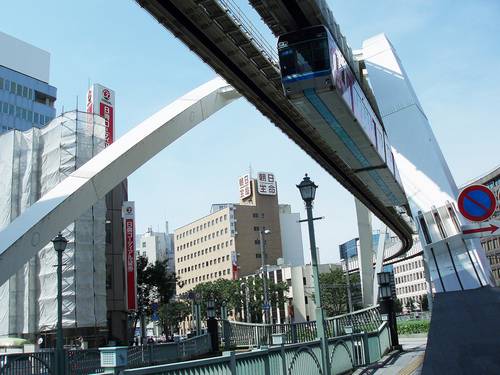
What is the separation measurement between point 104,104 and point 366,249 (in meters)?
32.3

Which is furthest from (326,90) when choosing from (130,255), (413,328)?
(130,255)

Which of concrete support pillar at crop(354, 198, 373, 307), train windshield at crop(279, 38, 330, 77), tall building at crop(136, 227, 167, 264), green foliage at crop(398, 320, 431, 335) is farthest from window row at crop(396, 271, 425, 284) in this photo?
train windshield at crop(279, 38, 330, 77)

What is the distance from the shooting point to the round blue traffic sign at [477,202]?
10.7 metres

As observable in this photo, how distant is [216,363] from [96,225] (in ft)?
104

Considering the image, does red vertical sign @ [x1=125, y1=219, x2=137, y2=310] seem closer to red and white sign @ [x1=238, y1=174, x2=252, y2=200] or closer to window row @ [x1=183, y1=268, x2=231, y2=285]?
window row @ [x1=183, y1=268, x2=231, y2=285]

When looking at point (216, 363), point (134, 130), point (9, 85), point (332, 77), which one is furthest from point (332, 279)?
point (216, 363)

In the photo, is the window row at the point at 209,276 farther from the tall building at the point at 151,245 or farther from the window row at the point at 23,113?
the window row at the point at 23,113

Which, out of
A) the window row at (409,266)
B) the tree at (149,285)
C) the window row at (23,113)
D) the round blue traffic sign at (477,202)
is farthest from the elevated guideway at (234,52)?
the window row at (409,266)

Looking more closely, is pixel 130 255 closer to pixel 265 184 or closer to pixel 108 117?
pixel 108 117

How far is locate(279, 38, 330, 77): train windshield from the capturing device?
18.0 metres

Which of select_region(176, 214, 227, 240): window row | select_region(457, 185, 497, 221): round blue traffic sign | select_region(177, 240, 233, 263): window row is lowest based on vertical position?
select_region(457, 185, 497, 221): round blue traffic sign

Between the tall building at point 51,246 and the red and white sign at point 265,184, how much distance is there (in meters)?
115

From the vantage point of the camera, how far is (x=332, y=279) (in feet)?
316

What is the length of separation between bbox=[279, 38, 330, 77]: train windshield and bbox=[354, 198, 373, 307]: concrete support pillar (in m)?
42.2
